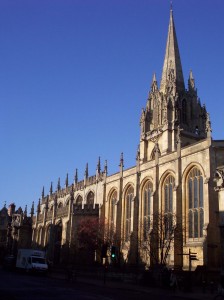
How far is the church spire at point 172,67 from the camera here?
58697 millimetres

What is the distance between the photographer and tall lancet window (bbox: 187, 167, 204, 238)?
35062mm

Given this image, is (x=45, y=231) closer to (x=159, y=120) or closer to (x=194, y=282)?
(x=159, y=120)

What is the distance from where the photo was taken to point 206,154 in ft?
114

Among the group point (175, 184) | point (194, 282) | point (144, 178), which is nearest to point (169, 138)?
point (144, 178)

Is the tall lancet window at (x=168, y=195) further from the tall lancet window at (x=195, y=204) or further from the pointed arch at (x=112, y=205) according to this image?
the pointed arch at (x=112, y=205)

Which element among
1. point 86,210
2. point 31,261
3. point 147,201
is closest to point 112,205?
point 86,210

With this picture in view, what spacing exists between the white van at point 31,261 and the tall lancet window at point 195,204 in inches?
584

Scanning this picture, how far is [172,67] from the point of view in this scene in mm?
→ 61656

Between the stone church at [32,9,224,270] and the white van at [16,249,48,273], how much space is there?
1021cm

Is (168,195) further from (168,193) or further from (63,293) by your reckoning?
(63,293)

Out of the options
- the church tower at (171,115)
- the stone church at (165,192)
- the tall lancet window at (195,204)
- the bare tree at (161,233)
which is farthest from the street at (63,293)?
the church tower at (171,115)

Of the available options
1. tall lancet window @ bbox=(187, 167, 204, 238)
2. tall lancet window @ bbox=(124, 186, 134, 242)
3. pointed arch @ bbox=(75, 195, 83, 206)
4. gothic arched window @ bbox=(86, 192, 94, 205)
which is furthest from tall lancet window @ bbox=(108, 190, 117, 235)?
pointed arch @ bbox=(75, 195, 83, 206)

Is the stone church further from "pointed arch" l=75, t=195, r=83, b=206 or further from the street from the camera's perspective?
the street

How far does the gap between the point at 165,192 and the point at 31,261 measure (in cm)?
1594
